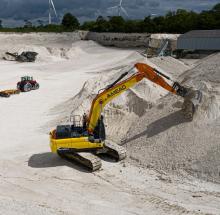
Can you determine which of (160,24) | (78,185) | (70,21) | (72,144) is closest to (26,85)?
(72,144)

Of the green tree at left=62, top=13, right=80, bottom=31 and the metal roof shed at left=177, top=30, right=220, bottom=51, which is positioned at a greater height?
the green tree at left=62, top=13, right=80, bottom=31

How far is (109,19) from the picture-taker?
70062mm

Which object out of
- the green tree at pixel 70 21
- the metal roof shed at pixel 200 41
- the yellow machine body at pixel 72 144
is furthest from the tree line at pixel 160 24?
the yellow machine body at pixel 72 144

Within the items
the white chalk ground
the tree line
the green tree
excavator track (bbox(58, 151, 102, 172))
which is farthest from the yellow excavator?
Result: the green tree

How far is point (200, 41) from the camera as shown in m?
43.7

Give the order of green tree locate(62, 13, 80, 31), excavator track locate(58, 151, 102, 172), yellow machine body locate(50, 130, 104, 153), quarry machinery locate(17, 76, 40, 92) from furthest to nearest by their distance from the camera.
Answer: green tree locate(62, 13, 80, 31)
quarry machinery locate(17, 76, 40, 92)
yellow machine body locate(50, 130, 104, 153)
excavator track locate(58, 151, 102, 172)

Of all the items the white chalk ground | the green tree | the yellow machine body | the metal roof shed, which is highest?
the green tree

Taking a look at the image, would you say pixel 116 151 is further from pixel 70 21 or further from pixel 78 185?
pixel 70 21

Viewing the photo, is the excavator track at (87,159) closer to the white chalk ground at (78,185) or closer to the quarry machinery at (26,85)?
the white chalk ground at (78,185)

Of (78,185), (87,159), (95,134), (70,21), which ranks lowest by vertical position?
(78,185)

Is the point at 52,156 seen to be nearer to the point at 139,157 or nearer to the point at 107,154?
the point at 107,154

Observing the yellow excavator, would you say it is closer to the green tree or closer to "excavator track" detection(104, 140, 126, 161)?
"excavator track" detection(104, 140, 126, 161)

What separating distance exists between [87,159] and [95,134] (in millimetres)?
1022

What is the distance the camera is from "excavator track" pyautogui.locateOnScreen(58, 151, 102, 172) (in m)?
13.3
